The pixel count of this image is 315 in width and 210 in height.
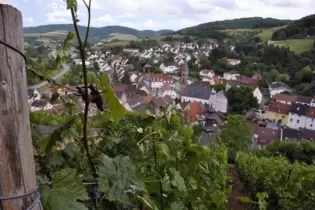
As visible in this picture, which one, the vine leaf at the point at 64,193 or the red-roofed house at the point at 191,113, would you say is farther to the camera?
the red-roofed house at the point at 191,113

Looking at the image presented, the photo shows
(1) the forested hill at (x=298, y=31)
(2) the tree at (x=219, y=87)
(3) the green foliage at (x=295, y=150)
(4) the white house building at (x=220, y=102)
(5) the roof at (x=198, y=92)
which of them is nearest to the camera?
(3) the green foliage at (x=295, y=150)

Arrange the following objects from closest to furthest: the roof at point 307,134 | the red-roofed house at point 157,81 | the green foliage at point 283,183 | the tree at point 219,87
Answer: the green foliage at point 283,183, the roof at point 307,134, the tree at point 219,87, the red-roofed house at point 157,81

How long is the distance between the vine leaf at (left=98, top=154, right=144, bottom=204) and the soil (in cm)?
394

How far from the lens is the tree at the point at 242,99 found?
107 feet

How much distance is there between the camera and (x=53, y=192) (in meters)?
0.96

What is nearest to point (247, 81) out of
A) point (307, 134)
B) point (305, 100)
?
point (305, 100)

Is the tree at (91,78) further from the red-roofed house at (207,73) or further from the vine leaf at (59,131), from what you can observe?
the red-roofed house at (207,73)

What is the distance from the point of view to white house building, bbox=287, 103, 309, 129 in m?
28.9

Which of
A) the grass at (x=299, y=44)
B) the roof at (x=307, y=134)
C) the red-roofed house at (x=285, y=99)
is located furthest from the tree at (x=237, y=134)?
the grass at (x=299, y=44)

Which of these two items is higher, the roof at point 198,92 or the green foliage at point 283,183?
the green foliage at point 283,183

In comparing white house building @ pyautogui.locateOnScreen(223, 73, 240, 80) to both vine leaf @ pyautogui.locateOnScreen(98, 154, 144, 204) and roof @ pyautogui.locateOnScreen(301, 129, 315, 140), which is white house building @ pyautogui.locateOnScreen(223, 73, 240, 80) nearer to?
roof @ pyautogui.locateOnScreen(301, 129, 315, 140)

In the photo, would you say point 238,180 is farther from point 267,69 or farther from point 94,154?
point 267,69

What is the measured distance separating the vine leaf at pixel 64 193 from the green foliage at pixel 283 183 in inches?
158

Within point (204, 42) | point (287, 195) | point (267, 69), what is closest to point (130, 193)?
point (287, 195)
